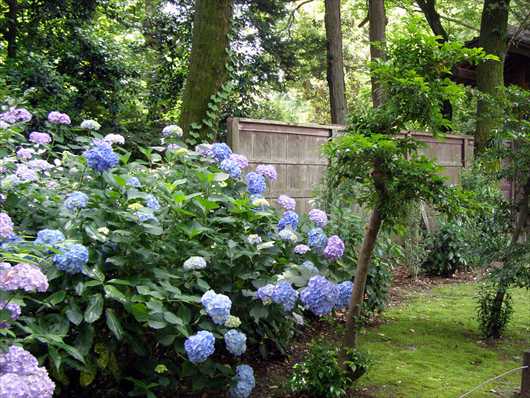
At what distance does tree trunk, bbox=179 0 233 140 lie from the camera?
531cm

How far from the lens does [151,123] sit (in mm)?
8523

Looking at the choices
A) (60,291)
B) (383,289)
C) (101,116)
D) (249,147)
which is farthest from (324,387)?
(101,116)

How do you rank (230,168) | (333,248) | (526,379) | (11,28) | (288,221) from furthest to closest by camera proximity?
(11,28), (230,168), (288,221), (333,248), (526,379)

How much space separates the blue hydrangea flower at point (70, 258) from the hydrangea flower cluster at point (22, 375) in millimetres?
539

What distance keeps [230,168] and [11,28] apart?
5545 millimetres

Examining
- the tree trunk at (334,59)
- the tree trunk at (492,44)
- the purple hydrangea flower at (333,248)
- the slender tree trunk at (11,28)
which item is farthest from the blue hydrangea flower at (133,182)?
the tree trunk at (334,59)

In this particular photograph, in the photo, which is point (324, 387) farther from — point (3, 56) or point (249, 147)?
point (3, 56)

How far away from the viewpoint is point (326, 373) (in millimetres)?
2861

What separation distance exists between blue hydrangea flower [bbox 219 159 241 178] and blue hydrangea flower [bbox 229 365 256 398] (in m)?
1.09

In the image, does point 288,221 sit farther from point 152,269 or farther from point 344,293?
point 152,269

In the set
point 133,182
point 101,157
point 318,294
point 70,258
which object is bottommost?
point 318,294

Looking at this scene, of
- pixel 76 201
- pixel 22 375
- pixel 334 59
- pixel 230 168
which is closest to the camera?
pixel 22 375

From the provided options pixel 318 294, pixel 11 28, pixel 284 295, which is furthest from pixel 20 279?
pixel 11 28

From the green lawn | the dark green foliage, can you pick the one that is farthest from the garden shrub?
the green lawn
